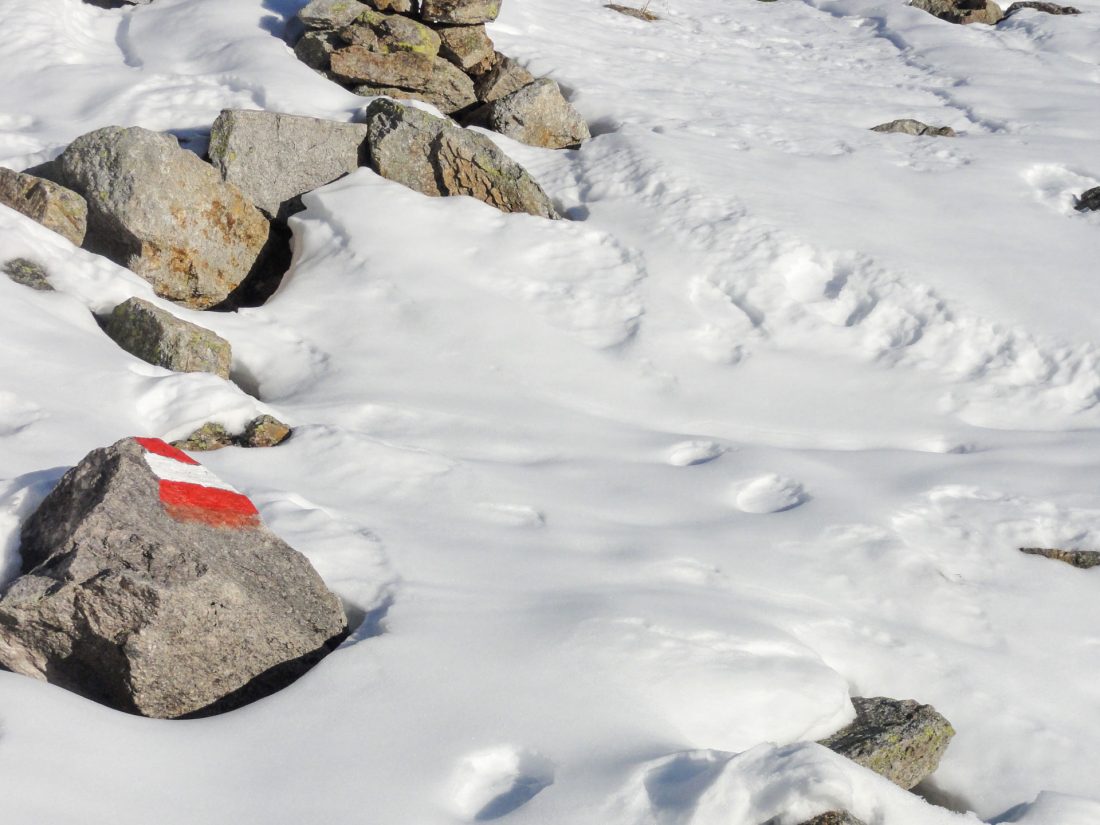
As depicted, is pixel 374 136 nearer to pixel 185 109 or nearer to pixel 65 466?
pixel 185 109

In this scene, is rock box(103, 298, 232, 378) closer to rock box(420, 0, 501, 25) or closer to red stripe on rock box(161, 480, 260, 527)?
red stripe on rock box(161, 480, 260, 527)

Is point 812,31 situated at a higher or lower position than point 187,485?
higher

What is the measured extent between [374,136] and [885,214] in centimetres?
409

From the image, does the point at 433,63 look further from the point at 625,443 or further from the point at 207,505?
the point at 207,505

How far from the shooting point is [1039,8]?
13117 millimetres

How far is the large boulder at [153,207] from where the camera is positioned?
649 cm

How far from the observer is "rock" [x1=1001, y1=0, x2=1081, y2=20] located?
1302cm

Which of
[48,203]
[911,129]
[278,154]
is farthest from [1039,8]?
[48,203]

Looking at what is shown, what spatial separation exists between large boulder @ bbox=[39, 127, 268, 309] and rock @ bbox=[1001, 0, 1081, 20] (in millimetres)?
11182

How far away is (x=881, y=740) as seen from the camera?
3352 millimetres

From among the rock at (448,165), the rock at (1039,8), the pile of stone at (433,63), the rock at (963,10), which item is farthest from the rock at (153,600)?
the rock at (1039,8)

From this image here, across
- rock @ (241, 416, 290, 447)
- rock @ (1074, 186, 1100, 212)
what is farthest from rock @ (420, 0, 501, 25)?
rock @ (241, 416, 290, 447)

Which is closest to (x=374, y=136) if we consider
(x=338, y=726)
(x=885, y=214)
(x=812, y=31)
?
(x=885, y=214)

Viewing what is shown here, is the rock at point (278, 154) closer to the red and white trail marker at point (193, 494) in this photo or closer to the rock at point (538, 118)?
the rock at point (538, 118)
